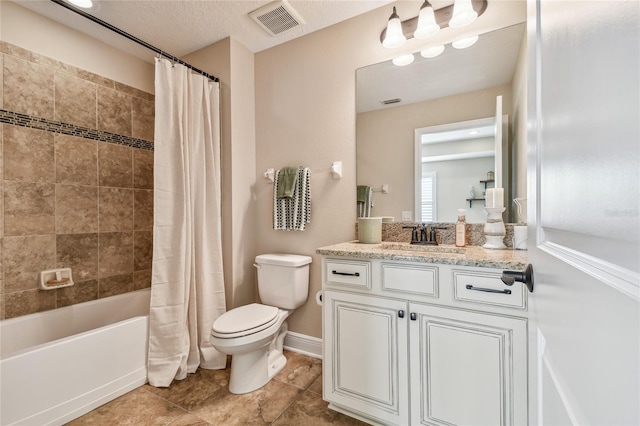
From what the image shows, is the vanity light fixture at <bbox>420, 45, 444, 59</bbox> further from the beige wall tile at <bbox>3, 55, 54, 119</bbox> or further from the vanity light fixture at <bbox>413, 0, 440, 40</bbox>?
the beige wall tile at <bbox>3, 55, 54, 119</bbox>

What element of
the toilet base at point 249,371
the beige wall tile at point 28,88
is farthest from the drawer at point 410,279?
the beige wall tile at point 28,88

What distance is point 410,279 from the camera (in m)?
1.33

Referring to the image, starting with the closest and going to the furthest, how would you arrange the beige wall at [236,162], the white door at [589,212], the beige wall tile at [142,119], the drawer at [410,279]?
1. the white door at [589,212]
2. the drawer at [410,279]
3. the beige wall at [236,162]
4. the beige wall tile at [142,119]

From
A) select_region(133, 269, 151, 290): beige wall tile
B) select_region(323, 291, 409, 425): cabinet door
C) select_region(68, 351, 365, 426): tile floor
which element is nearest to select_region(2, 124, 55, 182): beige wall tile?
select_region(133, 269, 151, 290): beige wall tile

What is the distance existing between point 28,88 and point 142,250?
54.7 inches

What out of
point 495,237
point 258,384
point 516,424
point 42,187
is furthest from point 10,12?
point 516,424

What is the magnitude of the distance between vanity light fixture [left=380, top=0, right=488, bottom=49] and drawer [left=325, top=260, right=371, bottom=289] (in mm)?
1450

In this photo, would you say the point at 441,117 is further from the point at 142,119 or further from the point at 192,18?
the point at 142,119

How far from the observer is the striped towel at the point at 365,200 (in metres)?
2.03

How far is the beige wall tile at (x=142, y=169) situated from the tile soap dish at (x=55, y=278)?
0.84 metres

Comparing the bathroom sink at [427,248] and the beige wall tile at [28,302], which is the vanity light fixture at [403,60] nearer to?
the bathroom sink at [427,248]

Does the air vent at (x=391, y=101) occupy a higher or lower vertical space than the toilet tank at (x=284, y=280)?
higher

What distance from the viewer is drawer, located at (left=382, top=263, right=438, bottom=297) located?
1281mm

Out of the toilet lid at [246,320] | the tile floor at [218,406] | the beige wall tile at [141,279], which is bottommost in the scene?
the tile floor at [218,406]
